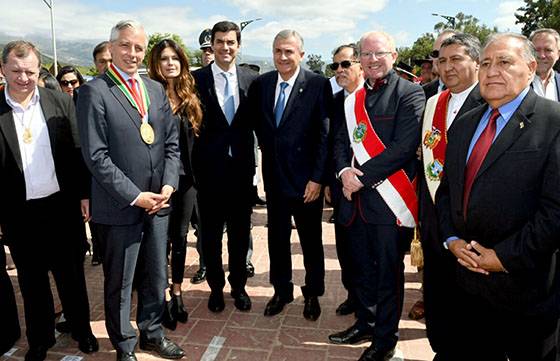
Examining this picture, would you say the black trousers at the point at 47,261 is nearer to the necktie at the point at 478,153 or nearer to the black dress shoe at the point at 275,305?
the black dress shoe at the point at 275,305

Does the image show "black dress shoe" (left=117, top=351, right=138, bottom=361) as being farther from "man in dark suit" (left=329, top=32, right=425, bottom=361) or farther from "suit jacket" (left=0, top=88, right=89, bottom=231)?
"man in dark suit" (left=329, top=32, right=425, bottom=361)

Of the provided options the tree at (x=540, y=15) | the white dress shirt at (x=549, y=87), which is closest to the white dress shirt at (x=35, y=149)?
the white dress shirt at (x=549, y=87)

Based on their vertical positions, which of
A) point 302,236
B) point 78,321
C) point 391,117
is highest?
point 391,117

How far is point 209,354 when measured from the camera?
334 cm

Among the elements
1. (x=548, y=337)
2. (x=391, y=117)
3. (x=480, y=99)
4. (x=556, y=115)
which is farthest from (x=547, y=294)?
(x=391, y=117)

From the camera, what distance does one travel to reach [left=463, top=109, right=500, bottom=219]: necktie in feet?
7.07

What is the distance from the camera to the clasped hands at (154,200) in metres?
2.97

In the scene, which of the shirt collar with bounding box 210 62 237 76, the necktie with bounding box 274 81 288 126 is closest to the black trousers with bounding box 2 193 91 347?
the shirt collar with bounding box 210 62 237 76

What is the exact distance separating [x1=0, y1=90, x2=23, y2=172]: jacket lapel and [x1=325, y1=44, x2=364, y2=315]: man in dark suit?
2.21 meters

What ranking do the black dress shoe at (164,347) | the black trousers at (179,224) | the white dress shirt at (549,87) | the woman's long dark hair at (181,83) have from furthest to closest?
1. the white dress shirt at (549,87)
2. the black trousers at (179,224)
3. the woman's long dark hair at (181,83)
4. the black dress shoe at (164,347)

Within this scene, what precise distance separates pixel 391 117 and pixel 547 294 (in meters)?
1.43

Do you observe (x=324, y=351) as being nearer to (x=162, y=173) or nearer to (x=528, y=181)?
(x=162, y=173)

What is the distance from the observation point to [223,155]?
3758mm

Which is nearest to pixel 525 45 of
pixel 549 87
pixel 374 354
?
pixel 374 354
